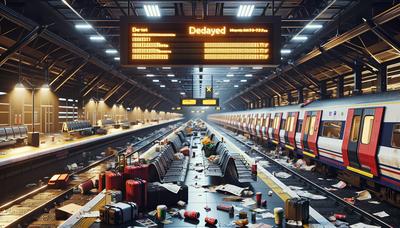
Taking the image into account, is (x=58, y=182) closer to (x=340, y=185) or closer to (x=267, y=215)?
(x=267, y=215)

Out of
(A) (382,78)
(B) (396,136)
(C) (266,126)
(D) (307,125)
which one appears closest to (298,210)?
(B) (396,136)

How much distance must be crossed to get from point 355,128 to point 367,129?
0.87 meters

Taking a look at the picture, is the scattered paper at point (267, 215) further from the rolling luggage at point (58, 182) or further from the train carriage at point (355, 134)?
the rolling luggage at point (58, 182)

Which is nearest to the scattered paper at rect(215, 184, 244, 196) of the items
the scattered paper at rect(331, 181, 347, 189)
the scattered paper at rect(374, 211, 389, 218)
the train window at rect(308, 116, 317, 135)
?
the scattered paper at rect(374, 211, 389, 218)

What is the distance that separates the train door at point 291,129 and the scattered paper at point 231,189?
1113 cm

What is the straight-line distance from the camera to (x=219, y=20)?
7.36 metres

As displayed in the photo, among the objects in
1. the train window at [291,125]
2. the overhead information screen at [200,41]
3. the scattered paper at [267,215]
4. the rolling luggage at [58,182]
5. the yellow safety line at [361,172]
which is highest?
the overhead information screen at [200,41]

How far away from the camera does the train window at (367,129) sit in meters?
10.4

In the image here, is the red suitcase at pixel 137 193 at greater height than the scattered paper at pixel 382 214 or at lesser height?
greater

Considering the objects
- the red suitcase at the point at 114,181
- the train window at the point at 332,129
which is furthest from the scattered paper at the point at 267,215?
the train window at the point at 332,129

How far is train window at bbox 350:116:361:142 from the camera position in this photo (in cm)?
1129

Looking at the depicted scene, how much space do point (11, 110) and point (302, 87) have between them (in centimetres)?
2106

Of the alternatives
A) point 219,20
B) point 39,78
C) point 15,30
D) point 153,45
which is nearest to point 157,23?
point 153,45

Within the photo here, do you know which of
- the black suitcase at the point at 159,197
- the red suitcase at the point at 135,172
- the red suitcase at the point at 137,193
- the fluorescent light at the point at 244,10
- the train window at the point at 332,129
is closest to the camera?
the red suitcase at the point at 137,193
